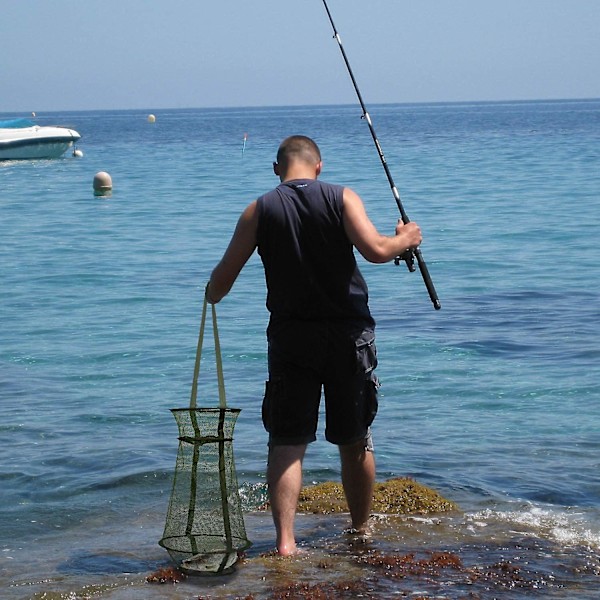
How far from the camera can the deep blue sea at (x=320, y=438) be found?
4.90 meters

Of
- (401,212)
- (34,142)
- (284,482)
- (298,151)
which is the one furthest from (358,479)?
(34,142)

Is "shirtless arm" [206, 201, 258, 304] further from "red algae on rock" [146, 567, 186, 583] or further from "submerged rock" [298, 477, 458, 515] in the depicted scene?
"submerged rock" [298, 477, 458, 515]

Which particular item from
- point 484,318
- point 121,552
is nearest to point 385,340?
point 484,318

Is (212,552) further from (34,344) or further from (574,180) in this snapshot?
(574,180)

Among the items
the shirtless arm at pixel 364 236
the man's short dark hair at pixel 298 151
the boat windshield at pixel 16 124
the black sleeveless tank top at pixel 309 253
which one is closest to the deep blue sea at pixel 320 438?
the black sleeveless tank top at pixel 309 253

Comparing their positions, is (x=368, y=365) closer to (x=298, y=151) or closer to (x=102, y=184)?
(x=298, y=151)

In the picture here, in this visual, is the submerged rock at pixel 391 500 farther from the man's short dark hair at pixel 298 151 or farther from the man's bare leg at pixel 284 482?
the man's short dark hair at pixel 298 151

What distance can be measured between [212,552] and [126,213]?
21.1 metres

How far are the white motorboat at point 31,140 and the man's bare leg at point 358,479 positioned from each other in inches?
1476

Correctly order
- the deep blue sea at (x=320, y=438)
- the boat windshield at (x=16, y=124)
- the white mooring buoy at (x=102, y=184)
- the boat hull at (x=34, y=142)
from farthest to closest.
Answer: the boat windshield at (x=16, y=124), the boat hull at (x=34, y=142), the white mooring buoy at (x=102, y=184), the deep blue sea at (x=320, y=438)

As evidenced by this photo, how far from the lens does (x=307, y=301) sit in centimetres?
465

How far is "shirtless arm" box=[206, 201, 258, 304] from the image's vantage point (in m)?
4.62

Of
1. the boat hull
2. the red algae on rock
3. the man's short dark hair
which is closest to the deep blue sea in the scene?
the red algae on rock

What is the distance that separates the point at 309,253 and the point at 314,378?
535 millimetres
